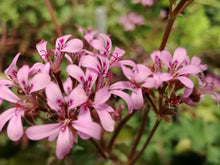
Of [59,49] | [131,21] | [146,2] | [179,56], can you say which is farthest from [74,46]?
[131,21]

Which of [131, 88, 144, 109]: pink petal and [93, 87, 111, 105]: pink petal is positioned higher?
[93, 87, 111, 105]: pink petal

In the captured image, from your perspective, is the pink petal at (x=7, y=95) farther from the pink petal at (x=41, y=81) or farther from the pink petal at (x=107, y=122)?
the pink petal at (x=107, y=122)

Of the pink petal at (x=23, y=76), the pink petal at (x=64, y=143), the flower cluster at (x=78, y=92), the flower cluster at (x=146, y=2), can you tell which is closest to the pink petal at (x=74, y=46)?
the flower cluster at (x=78, y=92)

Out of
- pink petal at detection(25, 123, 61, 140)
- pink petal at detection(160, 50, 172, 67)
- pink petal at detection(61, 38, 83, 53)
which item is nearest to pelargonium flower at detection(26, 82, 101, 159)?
pink petal at detection(25, 123, 61, 140)

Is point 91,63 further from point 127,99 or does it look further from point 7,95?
point 7,95

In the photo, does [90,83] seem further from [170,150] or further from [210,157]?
[170,150]

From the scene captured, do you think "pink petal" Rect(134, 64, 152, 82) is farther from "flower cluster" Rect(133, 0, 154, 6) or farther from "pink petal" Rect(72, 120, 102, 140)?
"flower cluster" Rect(133, 0, 154, 6)
